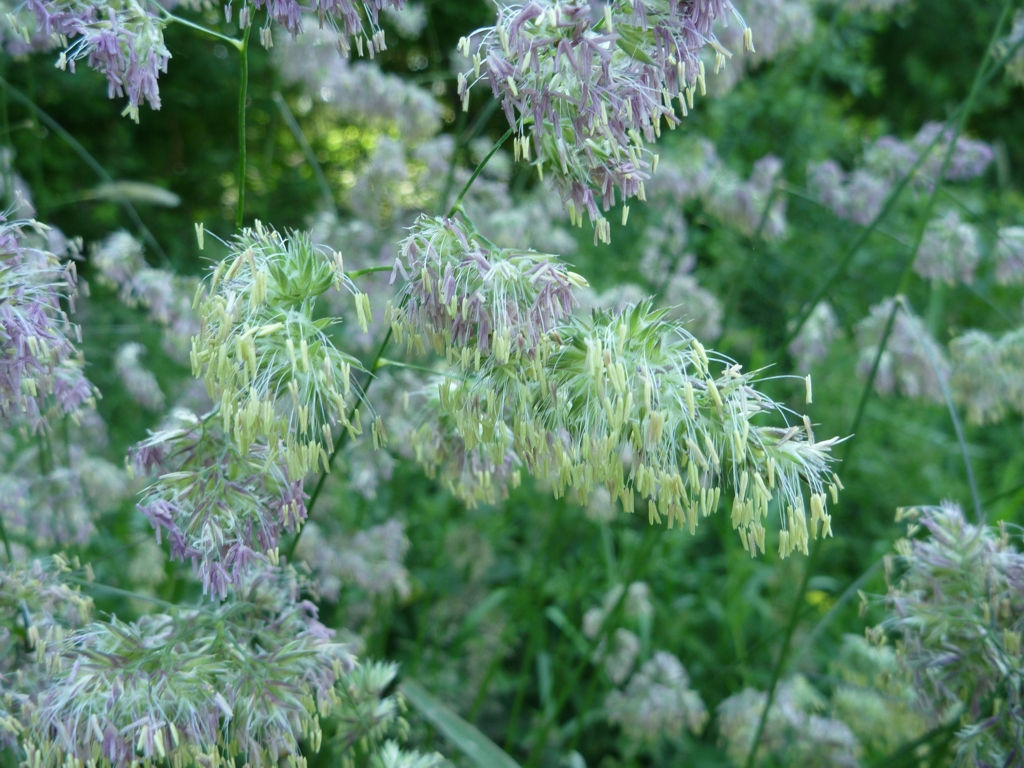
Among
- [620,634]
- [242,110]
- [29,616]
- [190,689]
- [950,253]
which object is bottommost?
[620,634]

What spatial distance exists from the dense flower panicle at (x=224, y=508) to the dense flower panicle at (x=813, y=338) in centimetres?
260

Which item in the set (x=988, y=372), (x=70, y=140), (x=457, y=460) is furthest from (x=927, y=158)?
(x=70, y=140)

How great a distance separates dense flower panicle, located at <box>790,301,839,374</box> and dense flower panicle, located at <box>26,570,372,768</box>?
2.54m

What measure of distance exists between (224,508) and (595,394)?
556 mm

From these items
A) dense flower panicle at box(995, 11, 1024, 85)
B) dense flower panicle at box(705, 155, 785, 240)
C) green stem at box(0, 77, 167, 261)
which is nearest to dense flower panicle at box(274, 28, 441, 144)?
green stem at box(0, 77, 167, 261)

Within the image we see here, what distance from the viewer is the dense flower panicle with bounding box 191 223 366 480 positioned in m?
1.12

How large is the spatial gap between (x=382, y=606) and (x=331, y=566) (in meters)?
0.39

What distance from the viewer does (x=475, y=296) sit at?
44.6 inches


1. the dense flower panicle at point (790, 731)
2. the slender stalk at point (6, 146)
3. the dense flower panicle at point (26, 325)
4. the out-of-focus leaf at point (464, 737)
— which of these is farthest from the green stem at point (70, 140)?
the dense flower panicle at point (790, 731)

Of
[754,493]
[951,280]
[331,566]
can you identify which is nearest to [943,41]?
[951,280]

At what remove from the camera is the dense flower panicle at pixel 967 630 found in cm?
154

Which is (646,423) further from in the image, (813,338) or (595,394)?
(813,338)

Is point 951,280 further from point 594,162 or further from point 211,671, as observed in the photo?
point 211,671

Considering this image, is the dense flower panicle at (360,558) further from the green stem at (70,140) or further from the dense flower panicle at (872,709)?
the dense flower panicle at (872,709)
